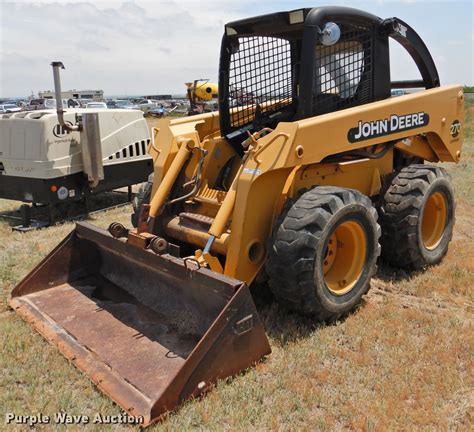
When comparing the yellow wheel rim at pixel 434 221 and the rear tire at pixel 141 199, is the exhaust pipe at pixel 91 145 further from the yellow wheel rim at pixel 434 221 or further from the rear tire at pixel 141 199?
the yellow wheel rim at pixel 434 221

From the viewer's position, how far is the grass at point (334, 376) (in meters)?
2.62

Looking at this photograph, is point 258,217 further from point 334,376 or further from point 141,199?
point 141,199

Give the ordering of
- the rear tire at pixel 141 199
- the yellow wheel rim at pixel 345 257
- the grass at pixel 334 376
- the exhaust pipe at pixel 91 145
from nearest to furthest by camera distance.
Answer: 1. the grass at pixel 334 376
2. the yellow wheel rim at pixel 345 257
3. the rear tire at pixel 141 199
4. the exhaust pipe at pixel 91 145

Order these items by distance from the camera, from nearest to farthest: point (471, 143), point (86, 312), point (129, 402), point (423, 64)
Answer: point (129, 402) → point (86, 312) → point (423, 64) → point (471, 143)

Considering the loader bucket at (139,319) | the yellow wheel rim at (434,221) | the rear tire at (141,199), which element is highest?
the rear tire at (141,199)

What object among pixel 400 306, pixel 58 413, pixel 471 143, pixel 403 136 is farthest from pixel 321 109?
pixel 471 143

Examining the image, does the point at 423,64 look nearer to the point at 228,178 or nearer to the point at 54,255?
the point at 228,178

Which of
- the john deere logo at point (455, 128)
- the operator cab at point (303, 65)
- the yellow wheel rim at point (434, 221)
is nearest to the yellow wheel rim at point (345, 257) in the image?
the operator cab at point (303, 65)

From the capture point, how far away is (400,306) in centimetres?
393

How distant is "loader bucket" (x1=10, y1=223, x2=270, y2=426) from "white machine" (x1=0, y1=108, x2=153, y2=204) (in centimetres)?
248

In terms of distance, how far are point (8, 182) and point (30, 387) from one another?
429cm

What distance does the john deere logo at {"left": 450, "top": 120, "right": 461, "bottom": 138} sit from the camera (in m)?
4.93

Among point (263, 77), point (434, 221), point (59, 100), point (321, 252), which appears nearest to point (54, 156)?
point (59, 100)

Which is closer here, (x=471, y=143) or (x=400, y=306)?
(x=400, y=306)
